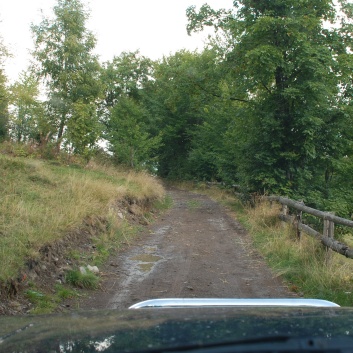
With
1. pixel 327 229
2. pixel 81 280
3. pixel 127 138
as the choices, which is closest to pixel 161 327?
pixel 81 280

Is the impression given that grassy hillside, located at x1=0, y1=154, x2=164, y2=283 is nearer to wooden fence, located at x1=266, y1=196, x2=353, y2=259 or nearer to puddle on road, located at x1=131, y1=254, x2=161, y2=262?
puddle on road, located at x1=131, y1=254, x2=161, y2=262

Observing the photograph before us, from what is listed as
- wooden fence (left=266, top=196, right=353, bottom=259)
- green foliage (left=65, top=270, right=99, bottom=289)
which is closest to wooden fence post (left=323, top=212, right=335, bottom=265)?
wooden fence (left=266, top=196, right=353, bottom=259)

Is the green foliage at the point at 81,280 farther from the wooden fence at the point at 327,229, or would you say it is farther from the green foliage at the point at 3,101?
the green foliage at the point at 3,101

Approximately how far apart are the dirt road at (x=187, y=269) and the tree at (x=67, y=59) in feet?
48.8

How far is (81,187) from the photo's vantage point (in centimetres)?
1290

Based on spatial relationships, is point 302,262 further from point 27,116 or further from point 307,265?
point 27,116

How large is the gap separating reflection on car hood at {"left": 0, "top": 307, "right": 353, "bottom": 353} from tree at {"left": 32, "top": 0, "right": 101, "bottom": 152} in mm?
24478

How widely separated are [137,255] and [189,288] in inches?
119

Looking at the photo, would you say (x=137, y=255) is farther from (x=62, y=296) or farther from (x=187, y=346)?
(x=187, y=346)

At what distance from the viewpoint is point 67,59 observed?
27078 millimetres

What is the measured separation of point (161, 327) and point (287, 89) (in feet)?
47.2

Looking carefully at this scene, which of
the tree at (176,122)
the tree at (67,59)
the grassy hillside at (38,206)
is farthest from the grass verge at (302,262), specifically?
the tree at (176,122)

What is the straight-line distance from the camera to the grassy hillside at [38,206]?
23.9ft

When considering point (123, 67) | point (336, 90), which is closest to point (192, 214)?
point (336, 90)
